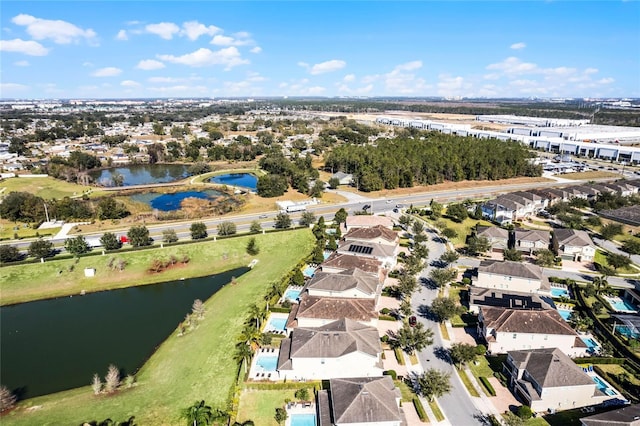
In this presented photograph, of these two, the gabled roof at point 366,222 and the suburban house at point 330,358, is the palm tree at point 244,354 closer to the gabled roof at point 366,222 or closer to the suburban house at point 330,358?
the suburban house at point 330,358

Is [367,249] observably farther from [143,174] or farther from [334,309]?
[143,174]

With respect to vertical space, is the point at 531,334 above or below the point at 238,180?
above

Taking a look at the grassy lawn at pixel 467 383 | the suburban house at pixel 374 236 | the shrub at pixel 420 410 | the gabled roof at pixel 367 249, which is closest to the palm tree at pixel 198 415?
the shrub at pixel 420 410

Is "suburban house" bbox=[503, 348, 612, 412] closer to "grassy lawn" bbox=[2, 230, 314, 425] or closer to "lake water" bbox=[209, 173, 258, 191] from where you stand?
"grassy lawn" bbox=[2, 230, 314, 425]

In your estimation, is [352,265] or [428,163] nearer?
[352,265]

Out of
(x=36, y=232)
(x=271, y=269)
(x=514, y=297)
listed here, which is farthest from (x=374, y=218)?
(x=36, y=232)

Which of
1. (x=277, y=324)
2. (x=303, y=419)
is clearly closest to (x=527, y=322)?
(x=303, y=419)
